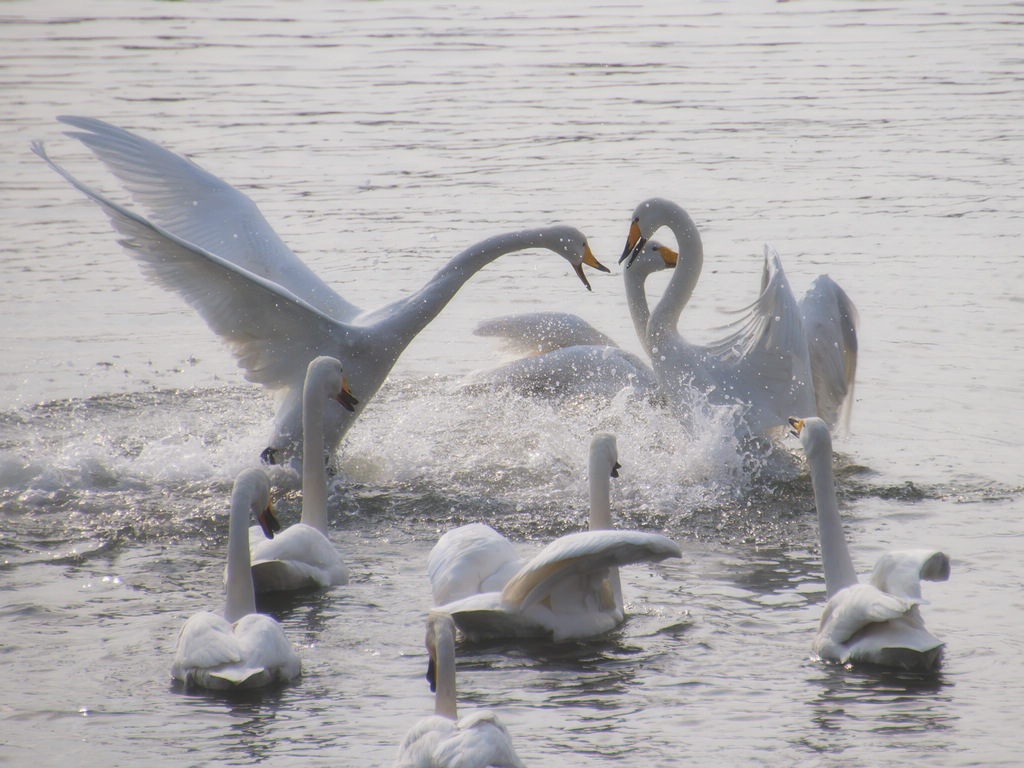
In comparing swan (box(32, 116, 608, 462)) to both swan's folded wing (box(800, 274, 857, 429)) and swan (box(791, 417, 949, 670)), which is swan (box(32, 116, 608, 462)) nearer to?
swan's folded wing (box(800, 274, 857, 429))

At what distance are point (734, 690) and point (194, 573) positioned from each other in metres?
2.68

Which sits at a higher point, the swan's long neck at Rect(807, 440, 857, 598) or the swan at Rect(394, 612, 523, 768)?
the swan's long neck at Rect(807, 440, 857, 598)

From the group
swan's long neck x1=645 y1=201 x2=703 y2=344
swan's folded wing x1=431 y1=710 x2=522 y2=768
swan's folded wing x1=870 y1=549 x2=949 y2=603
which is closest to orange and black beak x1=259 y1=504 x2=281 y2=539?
swan's folded wing x1=431 y1=710 x2=522 y2=768

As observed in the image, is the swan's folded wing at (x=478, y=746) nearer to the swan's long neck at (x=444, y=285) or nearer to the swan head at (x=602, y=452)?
the swan head at (x=602, y=452)

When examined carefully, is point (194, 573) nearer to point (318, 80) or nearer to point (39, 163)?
point (39, 163)

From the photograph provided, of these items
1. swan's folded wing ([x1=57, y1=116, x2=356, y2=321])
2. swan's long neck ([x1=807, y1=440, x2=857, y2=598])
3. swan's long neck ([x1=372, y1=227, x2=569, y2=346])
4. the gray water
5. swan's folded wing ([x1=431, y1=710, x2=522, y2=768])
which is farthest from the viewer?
swan's folded wing ([x1=57, y1=116, x2=356, y2=321])

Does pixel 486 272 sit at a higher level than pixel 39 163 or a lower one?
lower

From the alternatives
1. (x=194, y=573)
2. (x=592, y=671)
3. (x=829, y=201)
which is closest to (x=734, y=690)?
(x=592, y=671)

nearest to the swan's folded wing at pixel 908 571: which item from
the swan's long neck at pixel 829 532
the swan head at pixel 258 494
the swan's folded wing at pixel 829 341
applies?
the swan's long neck at pixel 829 532

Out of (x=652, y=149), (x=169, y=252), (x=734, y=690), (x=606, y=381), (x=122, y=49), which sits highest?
(x=122, y=49)

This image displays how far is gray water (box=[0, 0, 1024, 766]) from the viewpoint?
4.80 metres

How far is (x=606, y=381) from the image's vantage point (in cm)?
872

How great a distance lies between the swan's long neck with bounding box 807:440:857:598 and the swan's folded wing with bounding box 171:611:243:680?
233 centimetres

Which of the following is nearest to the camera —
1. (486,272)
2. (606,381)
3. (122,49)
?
(606,381)
